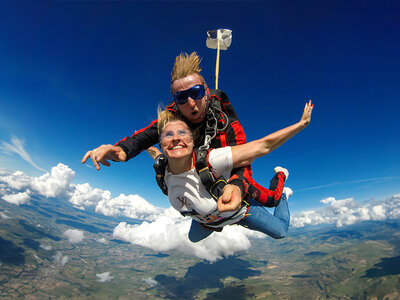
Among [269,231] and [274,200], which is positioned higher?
[274,200]

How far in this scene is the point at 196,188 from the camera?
2.84m

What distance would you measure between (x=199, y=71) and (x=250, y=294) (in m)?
216

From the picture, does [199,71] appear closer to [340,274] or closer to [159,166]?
[159,166]

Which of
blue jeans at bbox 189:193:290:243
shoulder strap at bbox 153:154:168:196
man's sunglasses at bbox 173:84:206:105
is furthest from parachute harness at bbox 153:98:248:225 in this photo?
blue jeans at bbox 189:193:290:243

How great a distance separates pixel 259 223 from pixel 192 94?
323 cm

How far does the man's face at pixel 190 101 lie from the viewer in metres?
2.78

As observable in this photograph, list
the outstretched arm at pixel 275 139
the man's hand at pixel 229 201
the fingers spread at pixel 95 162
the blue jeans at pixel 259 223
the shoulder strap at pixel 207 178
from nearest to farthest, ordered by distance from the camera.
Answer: the man's hand at pixel 229 201 → the fingers spread at pixel 95 162 → the outstretched arm at pixel 275 139 → the shoulder strap at pixel 207 178 → the blue jeans at pixel 259 223

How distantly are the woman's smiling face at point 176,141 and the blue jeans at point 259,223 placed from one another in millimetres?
2275

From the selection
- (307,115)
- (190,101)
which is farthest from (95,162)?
(307,115)

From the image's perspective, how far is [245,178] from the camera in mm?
2486

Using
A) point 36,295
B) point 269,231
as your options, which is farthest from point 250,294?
point 269,231

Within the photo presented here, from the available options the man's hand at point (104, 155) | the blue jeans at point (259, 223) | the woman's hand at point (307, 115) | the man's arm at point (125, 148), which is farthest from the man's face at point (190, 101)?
the blue jeans at point (259, 223)

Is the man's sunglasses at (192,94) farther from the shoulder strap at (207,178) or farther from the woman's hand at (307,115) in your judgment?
the woman's hand at (307,115)

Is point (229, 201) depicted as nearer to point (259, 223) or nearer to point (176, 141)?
point (176, 141)
